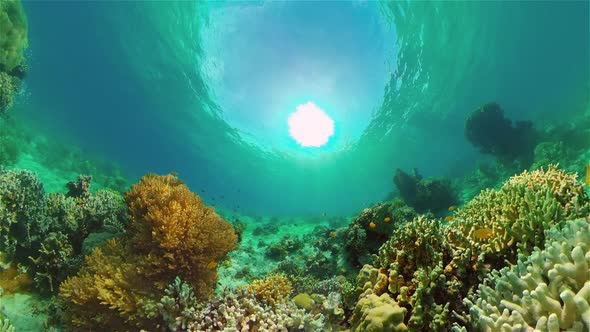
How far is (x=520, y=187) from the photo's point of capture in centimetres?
564

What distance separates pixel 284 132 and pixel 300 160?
19163mm

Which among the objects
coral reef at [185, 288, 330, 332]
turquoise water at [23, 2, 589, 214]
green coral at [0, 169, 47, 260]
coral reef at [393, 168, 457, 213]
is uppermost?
turquoise water at [23, 2, 589, 214]

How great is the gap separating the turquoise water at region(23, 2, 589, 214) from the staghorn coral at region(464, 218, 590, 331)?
90.9 feet

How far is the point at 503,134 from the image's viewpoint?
947 inches

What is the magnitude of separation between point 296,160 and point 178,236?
221 ft

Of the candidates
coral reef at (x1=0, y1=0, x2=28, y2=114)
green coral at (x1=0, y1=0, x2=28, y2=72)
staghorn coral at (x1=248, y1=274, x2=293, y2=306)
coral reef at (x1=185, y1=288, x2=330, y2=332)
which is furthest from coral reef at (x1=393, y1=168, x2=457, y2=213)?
green coral at (x1=0, y1=0, x2=28, y2=72)

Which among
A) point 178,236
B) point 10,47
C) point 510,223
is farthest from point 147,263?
point 10,47

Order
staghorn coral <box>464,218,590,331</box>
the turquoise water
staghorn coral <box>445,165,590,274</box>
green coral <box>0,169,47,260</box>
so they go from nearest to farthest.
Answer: staghorn coral <box>464,218,590,331</box>
staghorn coral <box>445,165,590,274</box>
green coral <box>0,169,47,260</box>
the turquoise water

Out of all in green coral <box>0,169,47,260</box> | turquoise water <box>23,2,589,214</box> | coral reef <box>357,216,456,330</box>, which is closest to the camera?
coral reef <box>357,216,456,330</box>

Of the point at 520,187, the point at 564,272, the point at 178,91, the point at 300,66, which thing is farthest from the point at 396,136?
the point at 564,272

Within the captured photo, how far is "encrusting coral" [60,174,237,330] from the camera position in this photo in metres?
5.38

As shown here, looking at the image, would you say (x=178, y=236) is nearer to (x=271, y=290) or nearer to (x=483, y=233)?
(x=271, y=290)

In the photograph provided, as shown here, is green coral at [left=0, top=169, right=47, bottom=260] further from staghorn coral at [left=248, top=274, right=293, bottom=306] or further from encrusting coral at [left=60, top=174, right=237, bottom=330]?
staghorn coral at [left=248, top=274, right=293, bottom=306]

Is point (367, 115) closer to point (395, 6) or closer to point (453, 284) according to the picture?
point (395, 6)
